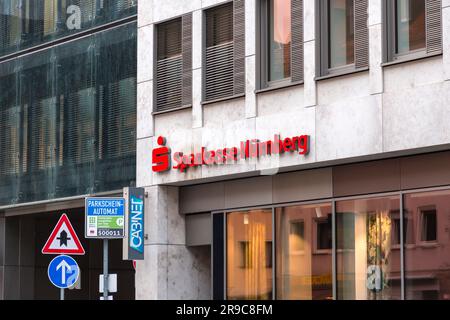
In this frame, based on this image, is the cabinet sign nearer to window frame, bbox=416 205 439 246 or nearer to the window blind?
the window blind

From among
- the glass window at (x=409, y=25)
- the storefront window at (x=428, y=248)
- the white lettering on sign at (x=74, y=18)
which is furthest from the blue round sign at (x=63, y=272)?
the white lettering on sign at (x=74, y=18)

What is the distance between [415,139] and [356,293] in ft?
12.0

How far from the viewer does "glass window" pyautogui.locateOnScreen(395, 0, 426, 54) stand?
1778 cm

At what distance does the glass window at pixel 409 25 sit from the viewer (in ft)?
58.3

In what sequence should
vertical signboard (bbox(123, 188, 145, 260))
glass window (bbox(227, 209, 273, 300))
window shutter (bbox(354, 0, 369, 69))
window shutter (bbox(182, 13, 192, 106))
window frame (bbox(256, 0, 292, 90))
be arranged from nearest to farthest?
window shutter (bbox(354, 0, 369, 69))
window frame (bbox(256, 0, 292, 90))
glass window (bbox(227, 209, 273, 300))
window shutter (bbox(182, 13, 192, 106))
vertical signboard (bbox(123, 188, 145, 260))

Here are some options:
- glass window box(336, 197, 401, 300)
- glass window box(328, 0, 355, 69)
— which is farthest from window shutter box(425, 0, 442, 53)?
glass window box(336, 197, 401, 300)

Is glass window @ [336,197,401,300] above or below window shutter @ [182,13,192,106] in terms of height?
below

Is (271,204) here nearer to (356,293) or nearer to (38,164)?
(356,293)

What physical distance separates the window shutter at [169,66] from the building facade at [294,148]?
0.13ft

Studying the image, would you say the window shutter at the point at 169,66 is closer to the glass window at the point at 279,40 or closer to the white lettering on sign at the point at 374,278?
the glass window at the point at 279,40

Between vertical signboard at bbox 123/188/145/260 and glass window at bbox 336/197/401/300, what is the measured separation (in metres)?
5.46

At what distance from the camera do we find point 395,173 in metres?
18.5
